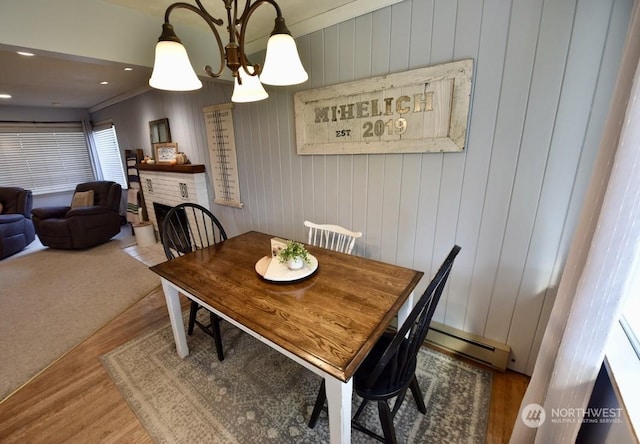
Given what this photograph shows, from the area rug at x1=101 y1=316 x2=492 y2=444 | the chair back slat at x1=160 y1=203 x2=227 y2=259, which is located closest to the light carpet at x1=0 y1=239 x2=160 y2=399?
the area rug at x1=101 y1=316 x2=492 y2=444

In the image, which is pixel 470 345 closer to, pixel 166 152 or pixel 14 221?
pixel 166 152

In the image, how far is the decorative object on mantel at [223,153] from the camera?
105 inches

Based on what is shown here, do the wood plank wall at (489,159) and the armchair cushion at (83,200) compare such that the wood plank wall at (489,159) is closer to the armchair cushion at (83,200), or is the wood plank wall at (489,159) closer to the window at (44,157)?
the armchair cushion at (83,200)

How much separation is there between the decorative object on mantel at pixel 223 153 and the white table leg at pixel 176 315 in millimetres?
1341

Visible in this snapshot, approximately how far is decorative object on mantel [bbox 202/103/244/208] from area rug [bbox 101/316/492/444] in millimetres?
1550

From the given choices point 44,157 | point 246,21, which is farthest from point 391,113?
point 44,157

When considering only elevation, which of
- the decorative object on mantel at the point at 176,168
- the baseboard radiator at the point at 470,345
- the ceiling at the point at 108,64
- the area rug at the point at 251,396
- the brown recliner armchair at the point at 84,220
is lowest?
the area rug at the point at 251,396

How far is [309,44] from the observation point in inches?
74.3

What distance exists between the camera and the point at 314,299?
1.21 m

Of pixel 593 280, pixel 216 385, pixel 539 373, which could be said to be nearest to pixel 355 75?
pixel 593 280

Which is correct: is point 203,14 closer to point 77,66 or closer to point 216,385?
point 216,385

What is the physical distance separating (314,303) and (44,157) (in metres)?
6.49

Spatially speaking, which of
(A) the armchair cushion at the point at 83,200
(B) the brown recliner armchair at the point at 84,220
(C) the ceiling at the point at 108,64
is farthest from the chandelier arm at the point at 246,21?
(A) the armchair cushion at the point at 83,200

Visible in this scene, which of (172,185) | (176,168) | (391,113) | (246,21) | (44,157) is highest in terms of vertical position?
(246,21)
